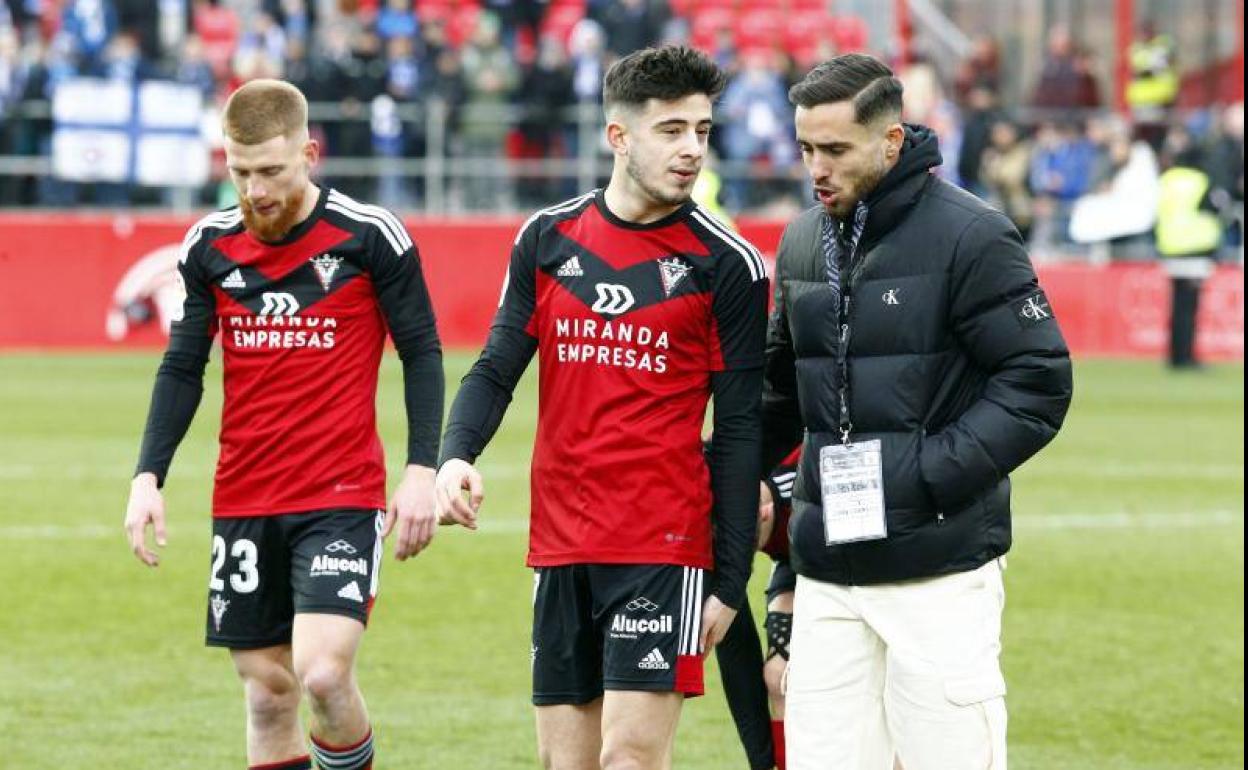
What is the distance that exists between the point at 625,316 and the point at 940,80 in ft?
88.5

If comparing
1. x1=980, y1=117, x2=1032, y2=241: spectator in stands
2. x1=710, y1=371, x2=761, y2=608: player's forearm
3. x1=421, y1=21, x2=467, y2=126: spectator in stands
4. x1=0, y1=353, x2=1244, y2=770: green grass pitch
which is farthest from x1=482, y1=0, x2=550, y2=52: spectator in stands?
x1=710, y1=371, x2=761, y2=608: player's forearm

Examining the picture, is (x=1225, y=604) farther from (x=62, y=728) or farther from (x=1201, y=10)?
(x=1201, y=10)

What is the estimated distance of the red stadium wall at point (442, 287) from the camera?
70.1 feet

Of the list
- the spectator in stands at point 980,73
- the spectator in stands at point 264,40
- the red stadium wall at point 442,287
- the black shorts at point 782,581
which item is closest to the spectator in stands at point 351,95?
the spectator in stands at point 264,40

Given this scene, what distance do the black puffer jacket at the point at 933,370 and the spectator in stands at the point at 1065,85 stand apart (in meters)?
23.1

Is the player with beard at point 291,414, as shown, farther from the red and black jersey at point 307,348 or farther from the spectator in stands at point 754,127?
the spectator in stands at point 754,127

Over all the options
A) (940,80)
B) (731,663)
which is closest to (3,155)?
(940,80)

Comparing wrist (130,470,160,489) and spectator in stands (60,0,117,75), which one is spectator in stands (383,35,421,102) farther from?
wrist (130,470,160,489)

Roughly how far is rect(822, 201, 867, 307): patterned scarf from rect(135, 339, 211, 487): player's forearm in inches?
77.4

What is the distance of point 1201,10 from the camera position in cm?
3244

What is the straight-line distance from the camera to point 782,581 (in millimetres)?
6508

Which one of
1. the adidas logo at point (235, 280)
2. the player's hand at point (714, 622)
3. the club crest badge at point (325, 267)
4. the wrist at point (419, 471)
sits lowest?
the player's hand at point (714, 622)

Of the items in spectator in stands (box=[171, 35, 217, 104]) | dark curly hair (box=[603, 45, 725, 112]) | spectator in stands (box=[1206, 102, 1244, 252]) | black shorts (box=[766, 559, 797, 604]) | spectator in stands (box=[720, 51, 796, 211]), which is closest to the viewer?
dark curly hair (box=[603, 45, 725, 112])

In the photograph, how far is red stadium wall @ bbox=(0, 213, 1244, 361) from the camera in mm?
21375
